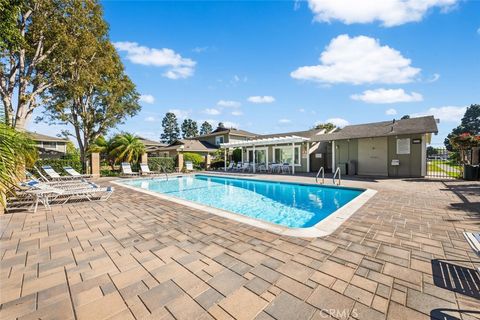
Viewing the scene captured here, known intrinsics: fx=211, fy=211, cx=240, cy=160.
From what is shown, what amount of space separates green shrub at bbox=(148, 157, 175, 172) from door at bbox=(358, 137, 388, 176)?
16.0 metres

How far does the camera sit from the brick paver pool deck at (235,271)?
196cm

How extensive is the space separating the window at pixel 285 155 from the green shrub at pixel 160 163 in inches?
390

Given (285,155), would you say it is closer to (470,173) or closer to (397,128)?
(397,128)

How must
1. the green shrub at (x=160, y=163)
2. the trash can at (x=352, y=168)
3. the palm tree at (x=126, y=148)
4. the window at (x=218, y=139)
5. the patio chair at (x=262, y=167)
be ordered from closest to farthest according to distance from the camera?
the trash can at (x=352, y=168)
the palm tree at (x=126, y=148)
the green shrub at (x=160, y=163)
the patio chair at (x=262, y=167)
the window at (x=218, y=139)

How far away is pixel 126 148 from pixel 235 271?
18.0m

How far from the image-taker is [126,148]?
697 inches

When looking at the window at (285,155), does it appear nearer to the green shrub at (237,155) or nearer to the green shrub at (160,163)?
the green shrub at (237,155)

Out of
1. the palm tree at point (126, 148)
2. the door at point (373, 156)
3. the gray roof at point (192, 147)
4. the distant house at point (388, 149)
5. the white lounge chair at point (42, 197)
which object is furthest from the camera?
the gray roof at point (192, 147)

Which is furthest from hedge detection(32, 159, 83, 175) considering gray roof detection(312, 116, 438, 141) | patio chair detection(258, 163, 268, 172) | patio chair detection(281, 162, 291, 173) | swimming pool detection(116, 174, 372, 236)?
gray roof detection(312, 116, 438, 141)

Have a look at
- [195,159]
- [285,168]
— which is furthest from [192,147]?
[285,168]

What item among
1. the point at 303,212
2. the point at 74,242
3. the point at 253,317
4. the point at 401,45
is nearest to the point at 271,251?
the point at 253,317

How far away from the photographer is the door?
13789mm

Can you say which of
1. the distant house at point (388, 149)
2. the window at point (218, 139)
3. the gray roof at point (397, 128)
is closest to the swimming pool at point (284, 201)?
the gray roof at point (397, 128)

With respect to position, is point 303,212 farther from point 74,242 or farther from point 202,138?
point 202,138
